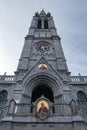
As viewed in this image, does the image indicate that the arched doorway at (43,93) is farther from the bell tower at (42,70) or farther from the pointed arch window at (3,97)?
the pointed arch window at (3,97)

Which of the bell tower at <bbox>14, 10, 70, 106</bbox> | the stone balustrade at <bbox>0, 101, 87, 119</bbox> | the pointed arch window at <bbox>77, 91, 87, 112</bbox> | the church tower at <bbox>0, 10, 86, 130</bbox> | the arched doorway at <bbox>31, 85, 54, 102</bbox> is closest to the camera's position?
the church tower at <bbox>0, 10, 86, 130</bbox>

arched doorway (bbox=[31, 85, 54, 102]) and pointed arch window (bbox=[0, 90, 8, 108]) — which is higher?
arched doorway (bbox=[31, 85, 54, 102])

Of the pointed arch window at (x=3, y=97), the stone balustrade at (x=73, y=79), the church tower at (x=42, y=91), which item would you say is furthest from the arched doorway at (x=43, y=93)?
the pointed arch window at (x=3, y=97)

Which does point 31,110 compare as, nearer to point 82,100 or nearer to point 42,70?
point 42,70

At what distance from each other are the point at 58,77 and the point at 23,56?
621 cm

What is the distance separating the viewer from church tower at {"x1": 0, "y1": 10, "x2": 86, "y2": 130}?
10938mm

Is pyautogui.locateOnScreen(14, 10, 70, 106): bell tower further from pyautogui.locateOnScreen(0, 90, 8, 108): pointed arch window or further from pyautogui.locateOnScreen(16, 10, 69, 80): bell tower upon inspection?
pyautogui.locateOnScreen(0, 90, 8, 108): pointed arch window

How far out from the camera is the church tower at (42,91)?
10.9 m

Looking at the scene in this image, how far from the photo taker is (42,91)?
17812 millimetres

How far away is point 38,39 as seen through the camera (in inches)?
912

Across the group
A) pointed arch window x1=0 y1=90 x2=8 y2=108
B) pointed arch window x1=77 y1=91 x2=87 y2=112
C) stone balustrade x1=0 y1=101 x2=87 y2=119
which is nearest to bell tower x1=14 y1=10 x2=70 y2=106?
stone balustrade x1=0 y1=101 x2=87 y2=119

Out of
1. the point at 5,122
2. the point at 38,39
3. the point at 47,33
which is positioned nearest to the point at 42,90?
the point at 5,122

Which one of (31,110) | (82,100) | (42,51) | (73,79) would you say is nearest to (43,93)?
(73,79)

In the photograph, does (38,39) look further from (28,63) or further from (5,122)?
(5,122)
